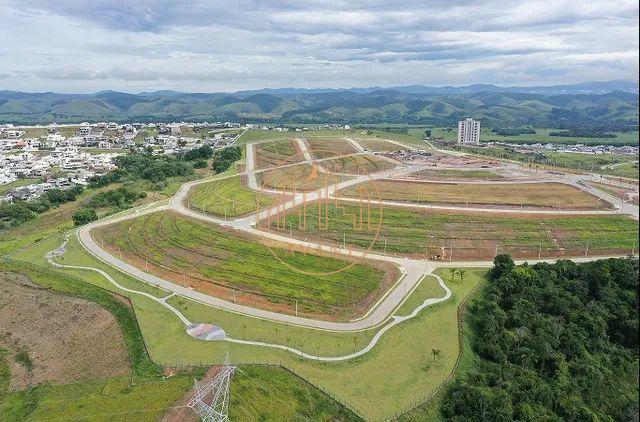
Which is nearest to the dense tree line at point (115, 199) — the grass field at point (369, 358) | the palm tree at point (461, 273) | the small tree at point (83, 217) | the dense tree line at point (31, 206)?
the small tree at point (83, 217)

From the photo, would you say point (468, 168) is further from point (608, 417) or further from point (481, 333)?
point (608, 417)

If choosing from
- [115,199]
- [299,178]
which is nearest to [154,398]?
[115,199]

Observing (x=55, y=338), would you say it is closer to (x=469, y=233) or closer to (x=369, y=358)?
(x=369, y=358)

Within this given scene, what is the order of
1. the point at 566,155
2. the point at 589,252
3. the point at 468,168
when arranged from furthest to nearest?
the point at 566,155 < the point at 468,168 < the point at 589,252

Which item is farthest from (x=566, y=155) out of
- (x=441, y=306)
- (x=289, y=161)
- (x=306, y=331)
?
(x=306, y=331)

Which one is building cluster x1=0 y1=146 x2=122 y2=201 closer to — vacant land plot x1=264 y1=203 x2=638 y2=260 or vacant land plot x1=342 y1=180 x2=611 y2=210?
vacant land plot x1=264 y1=203 x2=638 y2=260

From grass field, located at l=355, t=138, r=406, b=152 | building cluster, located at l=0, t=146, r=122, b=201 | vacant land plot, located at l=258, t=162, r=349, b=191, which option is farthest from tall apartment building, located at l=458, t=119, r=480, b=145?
building cluster, located at l=0, t=146, r=122, b=201
